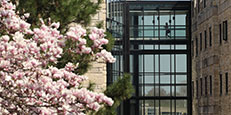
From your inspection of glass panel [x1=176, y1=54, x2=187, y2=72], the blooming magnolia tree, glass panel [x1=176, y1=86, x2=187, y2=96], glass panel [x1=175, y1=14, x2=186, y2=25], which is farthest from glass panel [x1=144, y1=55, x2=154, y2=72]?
the blooming magnolia tree

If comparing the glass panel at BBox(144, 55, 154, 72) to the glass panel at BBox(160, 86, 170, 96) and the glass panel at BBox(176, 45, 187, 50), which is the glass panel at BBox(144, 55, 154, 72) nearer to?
the glass panel at BBox(160, 86, 170, 96)

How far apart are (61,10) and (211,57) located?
2763 centimetres

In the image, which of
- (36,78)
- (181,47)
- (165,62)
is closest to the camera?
(36,78)

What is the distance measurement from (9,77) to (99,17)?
9576 mm

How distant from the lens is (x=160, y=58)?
47.8 metres

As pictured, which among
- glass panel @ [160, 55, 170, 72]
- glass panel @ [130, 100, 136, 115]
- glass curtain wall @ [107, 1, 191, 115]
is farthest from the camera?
glass panel @ [160, 55, 170, 72]

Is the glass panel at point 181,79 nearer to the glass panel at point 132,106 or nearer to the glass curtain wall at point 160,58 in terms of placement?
the glass curtain wall at point 160,58

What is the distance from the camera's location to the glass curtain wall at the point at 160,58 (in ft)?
153

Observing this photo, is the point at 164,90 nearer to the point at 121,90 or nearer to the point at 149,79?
the point at 149,79

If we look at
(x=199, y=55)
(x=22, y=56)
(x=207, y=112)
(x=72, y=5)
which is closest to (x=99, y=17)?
(x=72, y=5)

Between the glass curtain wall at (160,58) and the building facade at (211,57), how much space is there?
0.92 metres

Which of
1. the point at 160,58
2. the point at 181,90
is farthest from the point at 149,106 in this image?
the point at 160,58

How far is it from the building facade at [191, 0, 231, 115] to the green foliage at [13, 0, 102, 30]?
2272cm

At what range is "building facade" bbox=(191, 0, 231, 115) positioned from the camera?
37875 mm
